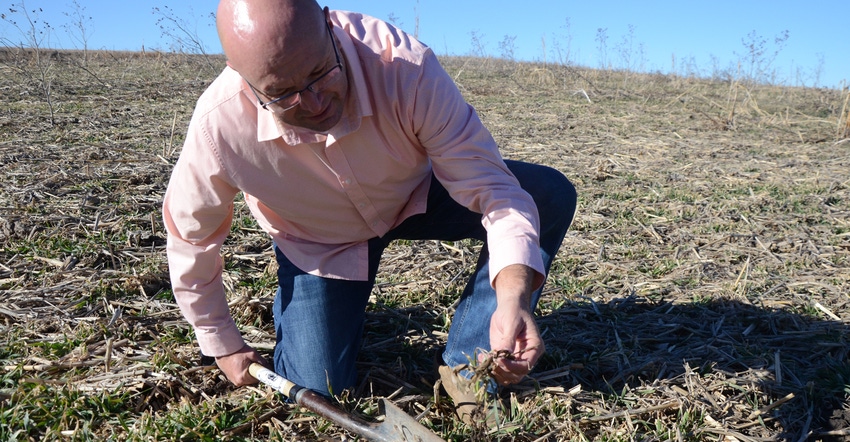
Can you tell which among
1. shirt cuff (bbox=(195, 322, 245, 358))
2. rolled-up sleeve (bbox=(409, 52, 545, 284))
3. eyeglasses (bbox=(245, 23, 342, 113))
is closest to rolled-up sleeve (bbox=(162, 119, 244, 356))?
shirt cuff (bbox=(195, 322, 245, 358))

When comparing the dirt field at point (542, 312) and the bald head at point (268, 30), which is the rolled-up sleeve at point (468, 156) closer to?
the bald head at point (268, 30)

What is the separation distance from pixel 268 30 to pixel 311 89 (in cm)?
19

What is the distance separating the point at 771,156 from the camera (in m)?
6.97

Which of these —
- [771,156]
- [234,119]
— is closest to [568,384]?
[234,119]

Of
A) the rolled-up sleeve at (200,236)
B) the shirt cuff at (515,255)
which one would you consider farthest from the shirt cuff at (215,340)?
the shirt cuff at (515,255)

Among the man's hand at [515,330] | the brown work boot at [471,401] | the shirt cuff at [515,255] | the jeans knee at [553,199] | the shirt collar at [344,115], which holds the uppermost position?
the shirt collar at [344,115]

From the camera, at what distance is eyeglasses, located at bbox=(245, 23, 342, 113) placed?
5.74 feet

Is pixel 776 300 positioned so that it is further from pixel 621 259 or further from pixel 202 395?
pixel 202 395

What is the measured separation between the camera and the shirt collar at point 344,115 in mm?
1913

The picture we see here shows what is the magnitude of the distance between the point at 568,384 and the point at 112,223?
2776mm

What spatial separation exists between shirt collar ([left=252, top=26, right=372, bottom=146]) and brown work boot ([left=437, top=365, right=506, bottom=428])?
0.81m

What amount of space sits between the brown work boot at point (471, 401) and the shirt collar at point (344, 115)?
0.81 m

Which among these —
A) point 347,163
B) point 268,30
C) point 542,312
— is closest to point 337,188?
point 347,163

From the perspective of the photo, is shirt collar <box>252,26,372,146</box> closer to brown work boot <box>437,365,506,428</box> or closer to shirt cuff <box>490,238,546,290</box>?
shirt cuff <box>490,238,546,290</box>
